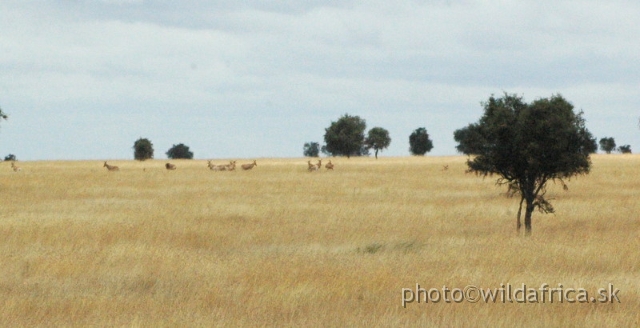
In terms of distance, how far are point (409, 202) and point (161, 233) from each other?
15443mm

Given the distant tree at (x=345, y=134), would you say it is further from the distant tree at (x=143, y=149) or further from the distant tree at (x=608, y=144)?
the distant tree at (x=608, y=144)

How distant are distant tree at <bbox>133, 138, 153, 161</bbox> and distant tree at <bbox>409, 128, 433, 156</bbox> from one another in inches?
2627

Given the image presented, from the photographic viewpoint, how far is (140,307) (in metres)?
→ 11.3

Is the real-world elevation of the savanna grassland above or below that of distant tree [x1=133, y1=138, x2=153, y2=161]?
below

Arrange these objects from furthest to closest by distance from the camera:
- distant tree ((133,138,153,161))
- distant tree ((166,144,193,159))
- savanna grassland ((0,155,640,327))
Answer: distant tree ((166,144,193,159)) → distant tree ((133,138,153,161)) → savanna grassland ((0,155,640,327))

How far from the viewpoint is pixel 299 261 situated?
15.7 meters

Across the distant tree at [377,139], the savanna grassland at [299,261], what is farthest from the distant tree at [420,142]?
the savanna grassland at [299,261]

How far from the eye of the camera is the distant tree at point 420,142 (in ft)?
545

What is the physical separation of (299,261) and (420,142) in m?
152

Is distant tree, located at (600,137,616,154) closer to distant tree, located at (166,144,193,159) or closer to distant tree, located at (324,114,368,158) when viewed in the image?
distant tree, located at (324,114,368,158)

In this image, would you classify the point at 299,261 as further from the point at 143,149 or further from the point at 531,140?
the point at 143,149

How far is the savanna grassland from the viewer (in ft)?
35.8

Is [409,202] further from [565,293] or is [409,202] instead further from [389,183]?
[565,293]

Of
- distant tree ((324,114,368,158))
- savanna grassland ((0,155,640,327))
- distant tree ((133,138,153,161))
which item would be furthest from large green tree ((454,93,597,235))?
distant tree ((324,114,368,158))
